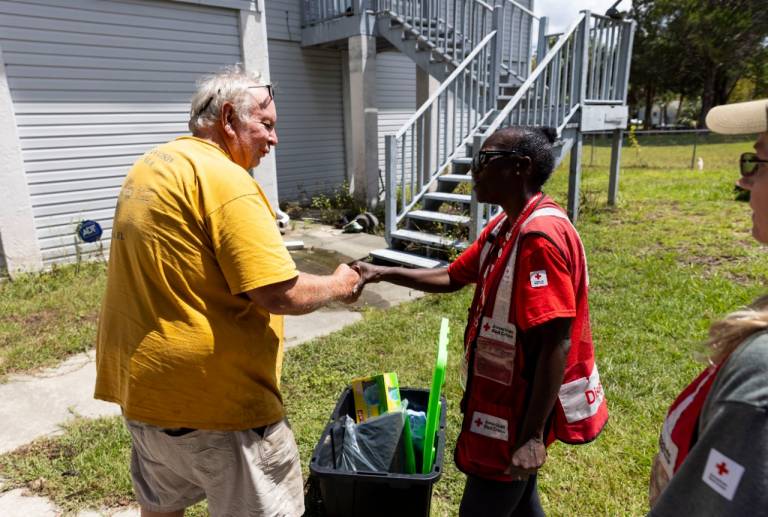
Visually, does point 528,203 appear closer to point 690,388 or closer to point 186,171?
point 690,388

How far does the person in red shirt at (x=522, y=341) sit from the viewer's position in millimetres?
1540

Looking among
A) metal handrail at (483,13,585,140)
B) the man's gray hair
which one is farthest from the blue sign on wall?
the man's gray hair

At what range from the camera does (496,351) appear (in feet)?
5.41

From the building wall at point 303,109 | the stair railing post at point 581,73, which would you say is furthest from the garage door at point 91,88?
the stair railing post at point 581,73

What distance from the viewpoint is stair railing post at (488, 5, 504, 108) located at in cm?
740

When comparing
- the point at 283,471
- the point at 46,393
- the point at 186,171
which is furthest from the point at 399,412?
the point at 46,393

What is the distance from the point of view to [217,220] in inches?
60.8

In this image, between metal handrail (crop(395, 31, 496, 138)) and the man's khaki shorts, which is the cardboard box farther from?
metal handrail (crop(395, 31, 496, 138))

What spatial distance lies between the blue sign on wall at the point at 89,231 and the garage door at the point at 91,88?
116mm

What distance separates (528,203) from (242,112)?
40.3 inches

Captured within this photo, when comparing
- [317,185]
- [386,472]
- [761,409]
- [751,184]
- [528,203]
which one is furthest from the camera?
[317,185]

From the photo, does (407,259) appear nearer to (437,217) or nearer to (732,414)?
(437,217)

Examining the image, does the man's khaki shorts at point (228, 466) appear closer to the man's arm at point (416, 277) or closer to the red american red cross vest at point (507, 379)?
the red american red cross vest at point (507, 379)

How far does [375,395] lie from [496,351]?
0.73 meters
